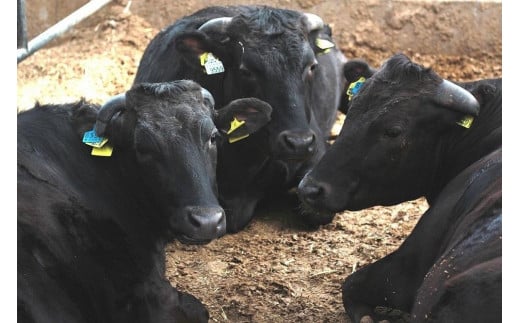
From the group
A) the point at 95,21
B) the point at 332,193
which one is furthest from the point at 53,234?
the point at 95,21

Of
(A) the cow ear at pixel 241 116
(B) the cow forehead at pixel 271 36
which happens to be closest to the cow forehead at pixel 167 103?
(A) the cow ear at pixel 241 116

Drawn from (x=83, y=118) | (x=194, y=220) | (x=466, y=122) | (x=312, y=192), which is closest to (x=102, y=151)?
(x=83, y=118)

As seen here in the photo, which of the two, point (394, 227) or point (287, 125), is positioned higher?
point (287, 125)

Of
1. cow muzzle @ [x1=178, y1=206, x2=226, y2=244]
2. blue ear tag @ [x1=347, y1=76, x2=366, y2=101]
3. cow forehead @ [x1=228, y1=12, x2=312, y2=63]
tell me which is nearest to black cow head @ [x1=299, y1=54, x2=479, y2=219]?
blue ear tag @ [x1=347, y1=76, x2=366, y2=101]

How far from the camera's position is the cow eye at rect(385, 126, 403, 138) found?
19.8ft

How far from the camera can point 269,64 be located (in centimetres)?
744

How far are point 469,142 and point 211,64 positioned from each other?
8.21 ft

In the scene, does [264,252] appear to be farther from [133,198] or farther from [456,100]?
[456,100]

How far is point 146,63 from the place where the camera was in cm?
865

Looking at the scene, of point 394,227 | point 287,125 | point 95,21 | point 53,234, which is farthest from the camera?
point 95,21

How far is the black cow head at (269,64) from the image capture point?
7.32 meters

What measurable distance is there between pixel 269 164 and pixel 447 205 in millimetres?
2636

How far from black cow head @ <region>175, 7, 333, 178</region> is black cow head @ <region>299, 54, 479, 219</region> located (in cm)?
106

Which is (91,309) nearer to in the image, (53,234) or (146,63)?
(53,234)
